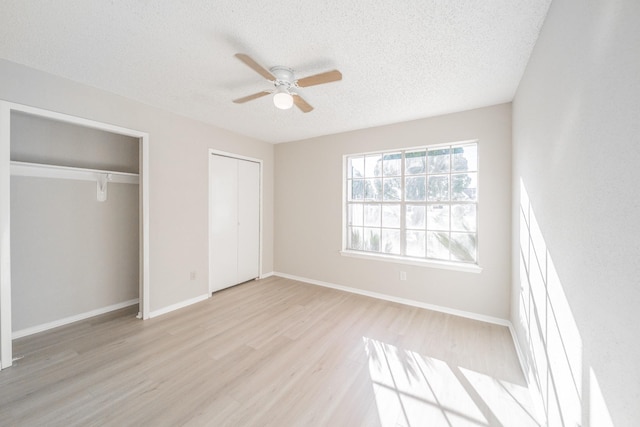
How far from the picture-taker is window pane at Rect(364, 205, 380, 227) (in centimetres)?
380

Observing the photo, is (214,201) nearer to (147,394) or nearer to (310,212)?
(310,212)

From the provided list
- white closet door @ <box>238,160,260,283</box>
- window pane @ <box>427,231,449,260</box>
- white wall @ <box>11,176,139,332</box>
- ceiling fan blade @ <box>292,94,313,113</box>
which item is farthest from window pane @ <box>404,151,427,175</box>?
white wall @ <box>11,176,139,332</box>

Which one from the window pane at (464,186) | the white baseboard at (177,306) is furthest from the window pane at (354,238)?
the white baseboard at (177,306)

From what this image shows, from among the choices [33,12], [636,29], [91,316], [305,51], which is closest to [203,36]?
[305,51]

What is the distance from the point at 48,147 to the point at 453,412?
470cm

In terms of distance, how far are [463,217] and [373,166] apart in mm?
1484

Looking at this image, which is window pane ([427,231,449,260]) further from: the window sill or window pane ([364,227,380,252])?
window pane ([364,227,380,252])

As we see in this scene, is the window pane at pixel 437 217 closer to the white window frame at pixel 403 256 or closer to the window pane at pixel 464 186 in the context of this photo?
the window pane at pixel 464 186

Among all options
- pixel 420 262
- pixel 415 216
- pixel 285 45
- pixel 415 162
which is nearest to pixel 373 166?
pixel 415 162

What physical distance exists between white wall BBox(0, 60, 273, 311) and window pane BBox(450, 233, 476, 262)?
3566 mm

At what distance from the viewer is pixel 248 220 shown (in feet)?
14.5

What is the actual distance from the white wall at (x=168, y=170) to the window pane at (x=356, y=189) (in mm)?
2129

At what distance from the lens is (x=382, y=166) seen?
376 cm

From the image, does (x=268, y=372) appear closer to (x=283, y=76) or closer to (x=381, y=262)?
(x=381, y=262)
